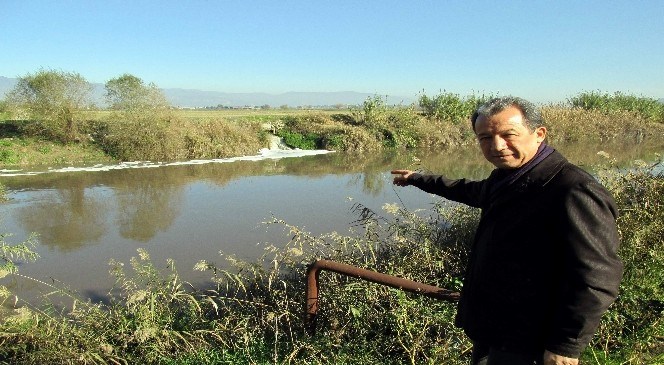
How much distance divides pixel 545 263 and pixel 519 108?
79 cm

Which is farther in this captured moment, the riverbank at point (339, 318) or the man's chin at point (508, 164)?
the riverbank at point (339, 318)

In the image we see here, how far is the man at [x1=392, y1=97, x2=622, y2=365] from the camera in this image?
1896 millimetres

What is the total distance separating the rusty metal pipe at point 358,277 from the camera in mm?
3266

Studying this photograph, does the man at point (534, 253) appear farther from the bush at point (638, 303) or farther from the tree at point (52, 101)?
the tree at point (52, 101)

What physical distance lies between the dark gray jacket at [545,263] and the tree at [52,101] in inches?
958

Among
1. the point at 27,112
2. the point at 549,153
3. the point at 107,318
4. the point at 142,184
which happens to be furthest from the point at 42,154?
the point at 549,153

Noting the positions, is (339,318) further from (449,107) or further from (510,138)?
(449,107)

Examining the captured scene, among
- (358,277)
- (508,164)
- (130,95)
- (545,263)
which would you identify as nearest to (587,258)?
(545,263)

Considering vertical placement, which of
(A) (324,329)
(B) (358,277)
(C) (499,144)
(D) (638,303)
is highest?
(C) (499,144)

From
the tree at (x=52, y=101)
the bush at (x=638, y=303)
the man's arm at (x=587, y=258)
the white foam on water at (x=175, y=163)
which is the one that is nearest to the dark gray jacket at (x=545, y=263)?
the man's arm at (x=587, y=258)

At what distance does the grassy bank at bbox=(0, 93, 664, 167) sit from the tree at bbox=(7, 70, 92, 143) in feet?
0.29

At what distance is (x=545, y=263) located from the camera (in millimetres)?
2076

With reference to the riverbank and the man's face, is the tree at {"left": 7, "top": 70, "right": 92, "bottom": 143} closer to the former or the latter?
the riverbank

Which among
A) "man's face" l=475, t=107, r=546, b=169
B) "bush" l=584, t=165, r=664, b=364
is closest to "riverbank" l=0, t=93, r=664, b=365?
"bush" l=584, t=165, r=664, b=364
